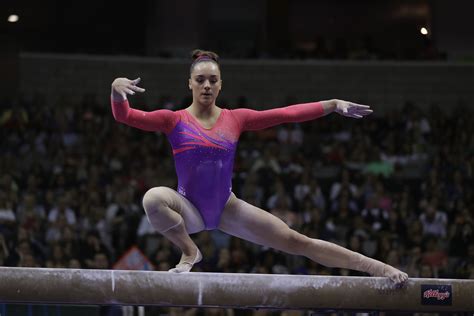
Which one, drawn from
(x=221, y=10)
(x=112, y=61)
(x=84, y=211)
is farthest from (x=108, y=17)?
(x=84, y=211)

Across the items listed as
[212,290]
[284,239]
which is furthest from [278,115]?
[212,290]

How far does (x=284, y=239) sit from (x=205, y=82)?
3.67 ft

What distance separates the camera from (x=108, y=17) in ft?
59.2

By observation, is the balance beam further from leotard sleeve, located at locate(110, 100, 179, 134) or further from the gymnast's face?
the gymnast's face

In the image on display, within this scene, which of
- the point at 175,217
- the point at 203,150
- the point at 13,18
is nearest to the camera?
the point at 175,217

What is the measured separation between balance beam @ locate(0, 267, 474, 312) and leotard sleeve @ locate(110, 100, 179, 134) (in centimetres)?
91

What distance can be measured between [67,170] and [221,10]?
834cm

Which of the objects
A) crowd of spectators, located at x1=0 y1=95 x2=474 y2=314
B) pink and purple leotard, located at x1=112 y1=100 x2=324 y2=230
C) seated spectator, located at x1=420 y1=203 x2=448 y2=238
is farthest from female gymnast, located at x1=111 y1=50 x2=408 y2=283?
seated spectator, located at x1=420 y1=203 x2=448 y2=238

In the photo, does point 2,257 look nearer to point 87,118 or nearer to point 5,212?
point 5,212

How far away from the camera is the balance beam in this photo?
202 inches

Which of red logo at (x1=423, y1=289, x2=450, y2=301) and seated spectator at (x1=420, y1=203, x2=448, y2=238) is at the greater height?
seated spectator at (x1=420, y1=203, x2=448, y2=238)

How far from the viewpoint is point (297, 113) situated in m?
5.55

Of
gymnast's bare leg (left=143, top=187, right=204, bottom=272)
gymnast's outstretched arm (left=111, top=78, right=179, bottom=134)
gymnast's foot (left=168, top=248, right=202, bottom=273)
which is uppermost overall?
gymnast's outstretched arm (left=111, top=78, right=179, bottom=134)

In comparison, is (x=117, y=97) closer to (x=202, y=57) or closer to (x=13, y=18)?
(x=202, y=57)
